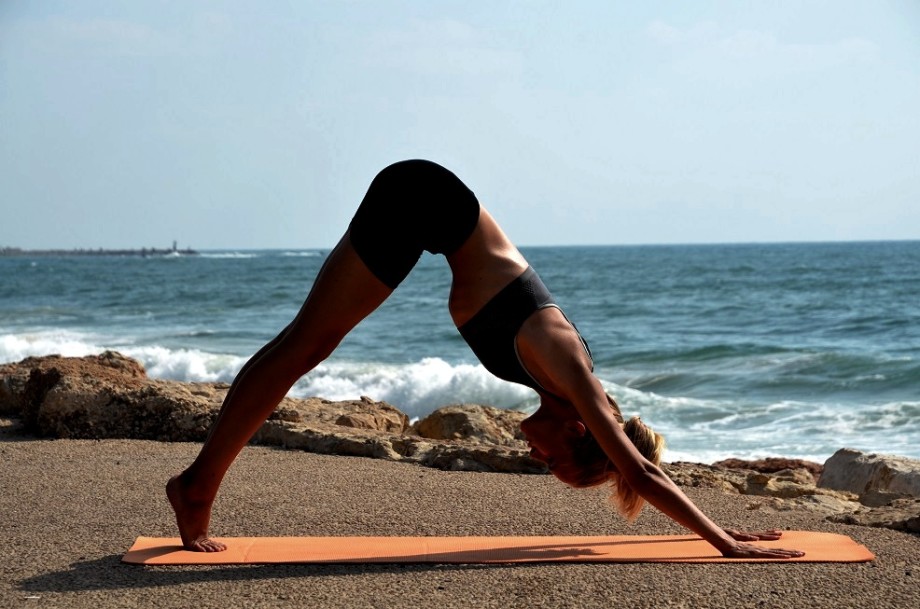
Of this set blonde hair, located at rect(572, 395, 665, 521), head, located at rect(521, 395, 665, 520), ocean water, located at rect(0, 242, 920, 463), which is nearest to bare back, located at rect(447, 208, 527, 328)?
head, located at rect(521, 395, 665, 520)

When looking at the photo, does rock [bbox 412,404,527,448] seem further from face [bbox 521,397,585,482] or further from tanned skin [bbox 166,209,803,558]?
tanned skin [bbox 166,209,803,558]

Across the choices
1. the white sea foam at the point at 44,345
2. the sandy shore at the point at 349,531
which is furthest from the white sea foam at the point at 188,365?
the sandy shore at the point at 349,531

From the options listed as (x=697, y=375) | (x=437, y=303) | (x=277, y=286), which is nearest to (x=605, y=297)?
(x=437, y=303)

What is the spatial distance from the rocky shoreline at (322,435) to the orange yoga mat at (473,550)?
905 mm

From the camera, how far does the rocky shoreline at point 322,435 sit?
5.87 m

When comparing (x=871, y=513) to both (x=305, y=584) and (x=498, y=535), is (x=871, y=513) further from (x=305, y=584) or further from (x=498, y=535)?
(x=305, y=584)

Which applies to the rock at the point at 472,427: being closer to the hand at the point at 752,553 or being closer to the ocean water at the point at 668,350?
the ocean water at the point at 668,350

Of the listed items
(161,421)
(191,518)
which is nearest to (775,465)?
(161,421)

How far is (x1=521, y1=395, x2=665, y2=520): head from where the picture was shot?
3.97 metres

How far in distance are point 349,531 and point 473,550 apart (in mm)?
677

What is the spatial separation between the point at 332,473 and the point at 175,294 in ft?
124

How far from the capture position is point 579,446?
3979 mm

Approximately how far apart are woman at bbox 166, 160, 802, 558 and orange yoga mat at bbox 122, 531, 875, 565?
12 cm

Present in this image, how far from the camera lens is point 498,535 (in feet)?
Answer: 14.4
